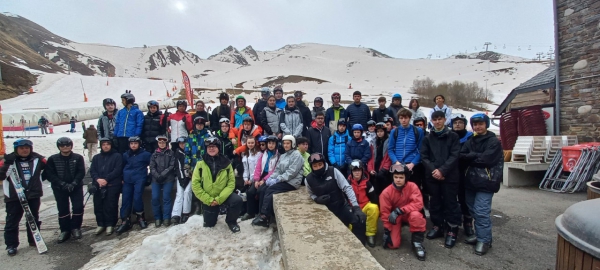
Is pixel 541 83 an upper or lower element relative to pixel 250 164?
upper

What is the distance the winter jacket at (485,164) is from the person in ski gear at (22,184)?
6665 millimetres

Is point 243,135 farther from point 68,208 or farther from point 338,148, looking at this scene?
point 68,208

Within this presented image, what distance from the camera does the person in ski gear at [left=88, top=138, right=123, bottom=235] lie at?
5309mm

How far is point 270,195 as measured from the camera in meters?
4.48

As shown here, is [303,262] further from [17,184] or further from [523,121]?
[523,121]

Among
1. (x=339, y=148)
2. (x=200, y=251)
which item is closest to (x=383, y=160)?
(x=339, y=148)

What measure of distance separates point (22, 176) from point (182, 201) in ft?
8.12

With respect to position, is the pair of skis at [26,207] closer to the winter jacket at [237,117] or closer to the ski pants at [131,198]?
the ski pants at [131,198]

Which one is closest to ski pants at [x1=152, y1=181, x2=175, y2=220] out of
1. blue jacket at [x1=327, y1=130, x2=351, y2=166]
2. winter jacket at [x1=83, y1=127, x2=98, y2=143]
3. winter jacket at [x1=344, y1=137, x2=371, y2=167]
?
blue jacket at [x1=327, y1=130, x2=351, y2=166]

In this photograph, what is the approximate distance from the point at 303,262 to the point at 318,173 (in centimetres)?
177

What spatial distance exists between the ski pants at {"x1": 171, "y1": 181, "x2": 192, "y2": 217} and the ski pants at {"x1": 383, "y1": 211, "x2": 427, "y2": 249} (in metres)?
3.55

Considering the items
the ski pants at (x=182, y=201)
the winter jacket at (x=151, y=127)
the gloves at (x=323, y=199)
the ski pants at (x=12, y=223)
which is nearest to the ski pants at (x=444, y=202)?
the gloves at (x=323, y=199)

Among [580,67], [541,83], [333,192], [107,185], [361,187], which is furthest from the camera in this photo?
[541,83]

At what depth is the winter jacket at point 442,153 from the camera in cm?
388
